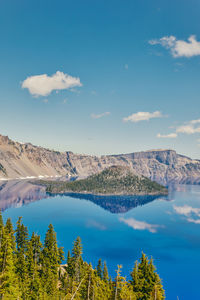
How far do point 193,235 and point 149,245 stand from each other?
41181 mm

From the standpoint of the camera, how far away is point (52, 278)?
57.4 metres

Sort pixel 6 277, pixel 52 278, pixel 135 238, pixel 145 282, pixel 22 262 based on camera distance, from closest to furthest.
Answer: pixel 145 282 < pixel 6 277 < pixel 22 262 < pixel 52 278 < pixel 135 238

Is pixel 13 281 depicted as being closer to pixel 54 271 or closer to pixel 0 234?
pixel 0 234


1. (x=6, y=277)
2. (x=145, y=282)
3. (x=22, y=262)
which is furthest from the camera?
(x=22, y=262)

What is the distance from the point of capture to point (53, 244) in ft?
211

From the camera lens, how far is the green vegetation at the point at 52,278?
37206 millimetres

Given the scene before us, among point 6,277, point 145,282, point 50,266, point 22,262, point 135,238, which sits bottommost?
point 135,238

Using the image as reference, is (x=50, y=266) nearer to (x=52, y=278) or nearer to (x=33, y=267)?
(x=52, y=278)

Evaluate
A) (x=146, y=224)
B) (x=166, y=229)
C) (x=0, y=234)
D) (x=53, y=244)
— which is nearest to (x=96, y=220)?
(x=146, y=224)

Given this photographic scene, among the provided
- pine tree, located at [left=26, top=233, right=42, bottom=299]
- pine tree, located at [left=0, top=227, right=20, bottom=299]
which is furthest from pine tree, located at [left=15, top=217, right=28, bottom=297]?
pine tree, located at [left=0, top=227, right=20, bottom=299]

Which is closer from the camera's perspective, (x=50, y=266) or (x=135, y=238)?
(x=50, y=266)

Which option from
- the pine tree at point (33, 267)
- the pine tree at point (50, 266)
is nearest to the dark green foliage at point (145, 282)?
the pine tree at point (33, 267)

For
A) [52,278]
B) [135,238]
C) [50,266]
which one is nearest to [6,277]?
[52,278]

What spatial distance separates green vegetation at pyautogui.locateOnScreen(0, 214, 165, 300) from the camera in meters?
37.2
